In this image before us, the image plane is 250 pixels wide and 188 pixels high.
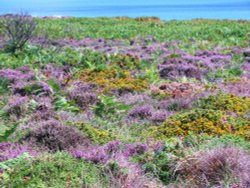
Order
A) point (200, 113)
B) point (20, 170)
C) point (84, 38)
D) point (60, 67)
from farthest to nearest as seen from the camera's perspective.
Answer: point (84, 38)
point (60, 67)
point (200, 113)
point (20, 170)

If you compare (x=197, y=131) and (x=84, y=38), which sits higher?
(x=84, y=38)

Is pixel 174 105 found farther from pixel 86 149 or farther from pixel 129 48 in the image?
pixel 129 48

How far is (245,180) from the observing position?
18.1 feet

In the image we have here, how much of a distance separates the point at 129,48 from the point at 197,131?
44.8 ft

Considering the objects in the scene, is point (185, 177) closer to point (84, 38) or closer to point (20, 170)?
point (20, 170)

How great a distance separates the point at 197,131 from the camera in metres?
8.35

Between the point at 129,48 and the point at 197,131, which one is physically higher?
the point at 129,48

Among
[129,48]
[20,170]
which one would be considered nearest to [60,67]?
[129,48]

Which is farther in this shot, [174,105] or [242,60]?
[242,60]

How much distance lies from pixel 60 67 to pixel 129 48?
6118 millimetres

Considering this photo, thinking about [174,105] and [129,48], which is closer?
[174,105]

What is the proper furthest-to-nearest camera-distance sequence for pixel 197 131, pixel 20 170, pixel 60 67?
1. pixel 60 67
2. pixel 197 131
3. pixel 20 170

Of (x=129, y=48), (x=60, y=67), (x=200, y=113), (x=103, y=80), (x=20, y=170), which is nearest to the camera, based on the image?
(x=20, y=170)

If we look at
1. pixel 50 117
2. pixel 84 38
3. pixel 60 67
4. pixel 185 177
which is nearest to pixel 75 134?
pixel 50 117
